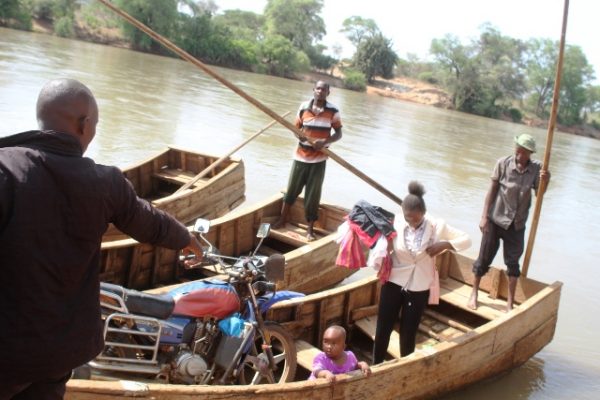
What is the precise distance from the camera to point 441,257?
5496 millimetres

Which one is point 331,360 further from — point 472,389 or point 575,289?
point 575,289

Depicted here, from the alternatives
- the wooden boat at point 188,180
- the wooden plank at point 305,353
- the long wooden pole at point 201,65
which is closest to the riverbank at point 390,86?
the wooden boat at point 188,180

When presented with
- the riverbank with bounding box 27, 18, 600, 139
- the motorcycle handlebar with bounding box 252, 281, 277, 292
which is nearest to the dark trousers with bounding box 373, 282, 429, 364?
the motorcycle handlebar with bounding box 252, 281, 277, 292

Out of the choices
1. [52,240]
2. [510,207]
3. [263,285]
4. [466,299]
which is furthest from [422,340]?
[52,240]

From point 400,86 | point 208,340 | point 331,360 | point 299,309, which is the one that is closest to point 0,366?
point 208,340

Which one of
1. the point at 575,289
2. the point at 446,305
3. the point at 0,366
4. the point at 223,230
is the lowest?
the point at 575,289

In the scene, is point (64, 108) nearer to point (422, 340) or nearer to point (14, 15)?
point (422, 340)

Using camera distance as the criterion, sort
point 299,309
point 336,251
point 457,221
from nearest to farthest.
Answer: point 299,309 < point 336,251 < point 457,221

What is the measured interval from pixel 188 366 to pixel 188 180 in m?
4.44

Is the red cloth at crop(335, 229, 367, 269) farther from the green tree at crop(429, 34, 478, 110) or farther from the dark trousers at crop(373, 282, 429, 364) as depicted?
the green tree at crop(429, 34, 478, 110)

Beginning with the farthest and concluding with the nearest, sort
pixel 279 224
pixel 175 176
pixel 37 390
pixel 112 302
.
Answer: pixel 175 176 → pixel 279 224 → pixel 112 302 → pixel 37 390

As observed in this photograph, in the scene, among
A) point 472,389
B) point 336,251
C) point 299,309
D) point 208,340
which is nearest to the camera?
point 208,340

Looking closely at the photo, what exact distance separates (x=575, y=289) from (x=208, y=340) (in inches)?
260

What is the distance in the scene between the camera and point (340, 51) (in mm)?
66250
